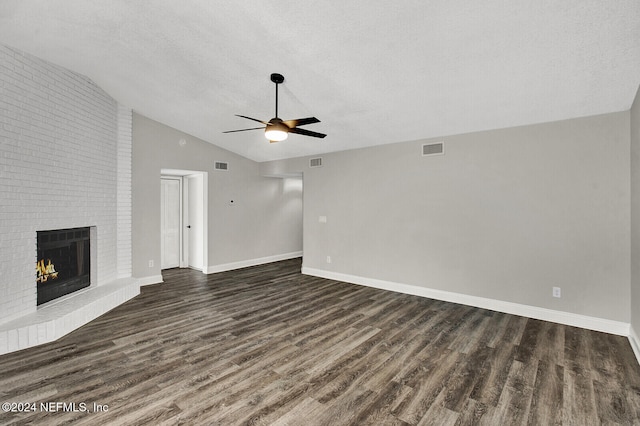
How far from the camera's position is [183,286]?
5539 mm

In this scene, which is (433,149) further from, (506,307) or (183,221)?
(183,221)

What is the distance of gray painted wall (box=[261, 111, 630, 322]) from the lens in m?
3.58

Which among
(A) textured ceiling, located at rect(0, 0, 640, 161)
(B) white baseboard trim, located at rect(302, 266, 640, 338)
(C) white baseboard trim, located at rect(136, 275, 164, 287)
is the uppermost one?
(A) textured ceiling, located at rect(0, 0, 640, 161)

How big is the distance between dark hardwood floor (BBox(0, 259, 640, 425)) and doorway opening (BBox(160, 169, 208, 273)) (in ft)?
8.54

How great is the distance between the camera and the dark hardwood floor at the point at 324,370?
6.99ft

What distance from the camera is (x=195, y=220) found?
687 centimetres

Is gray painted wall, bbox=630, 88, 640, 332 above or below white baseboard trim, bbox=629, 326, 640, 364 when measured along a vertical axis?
above

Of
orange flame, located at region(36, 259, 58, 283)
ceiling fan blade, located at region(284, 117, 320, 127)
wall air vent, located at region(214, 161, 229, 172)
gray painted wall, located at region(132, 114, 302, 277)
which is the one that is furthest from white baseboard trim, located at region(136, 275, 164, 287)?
ceiling fan blade, located at region(284, 117, 320, 127)

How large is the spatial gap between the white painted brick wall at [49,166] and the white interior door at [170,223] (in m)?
1.72

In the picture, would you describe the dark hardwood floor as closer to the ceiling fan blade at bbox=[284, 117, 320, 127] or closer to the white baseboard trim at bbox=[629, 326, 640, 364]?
the white baseboard trim at bbox=[629, 326, 640, 364]

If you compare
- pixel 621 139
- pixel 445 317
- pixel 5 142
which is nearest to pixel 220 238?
pixel 5 142

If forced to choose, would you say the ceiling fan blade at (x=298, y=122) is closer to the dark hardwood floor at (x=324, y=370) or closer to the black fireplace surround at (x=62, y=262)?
the dark hardwood floor at (x=324, y=370)

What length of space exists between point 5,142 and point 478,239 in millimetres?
6003

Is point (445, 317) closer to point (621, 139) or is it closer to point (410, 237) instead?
point (410, 237)
